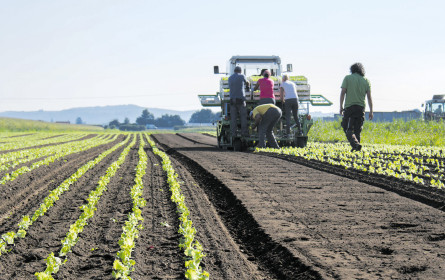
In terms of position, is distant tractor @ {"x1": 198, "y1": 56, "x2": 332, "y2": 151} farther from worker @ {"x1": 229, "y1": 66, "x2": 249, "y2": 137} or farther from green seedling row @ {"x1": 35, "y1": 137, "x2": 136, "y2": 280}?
green seedling row @ {"x1": 35, "y1": 137, "x2": 136, "y2": 280}

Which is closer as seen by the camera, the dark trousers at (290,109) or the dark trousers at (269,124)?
the dark trousers at (269,124)

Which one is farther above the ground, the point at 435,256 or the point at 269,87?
the point at 269,87

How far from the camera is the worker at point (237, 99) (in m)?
14.1

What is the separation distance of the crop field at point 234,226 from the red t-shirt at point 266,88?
4.63m

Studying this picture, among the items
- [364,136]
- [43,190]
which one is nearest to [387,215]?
[43,190]

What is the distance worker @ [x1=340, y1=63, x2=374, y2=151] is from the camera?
12.5 metres

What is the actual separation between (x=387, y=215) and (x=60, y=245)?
3.63 meters

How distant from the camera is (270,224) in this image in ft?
18.1

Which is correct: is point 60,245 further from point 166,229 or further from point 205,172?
point 205,172

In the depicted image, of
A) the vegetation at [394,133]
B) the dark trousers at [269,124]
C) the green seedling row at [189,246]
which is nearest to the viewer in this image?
the green seedling row at [189,246]

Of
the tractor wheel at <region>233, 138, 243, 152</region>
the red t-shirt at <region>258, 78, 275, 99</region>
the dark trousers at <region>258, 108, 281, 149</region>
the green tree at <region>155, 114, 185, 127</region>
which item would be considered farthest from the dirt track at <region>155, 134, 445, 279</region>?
the green tree at <region>155, 114, 185, 127</region>

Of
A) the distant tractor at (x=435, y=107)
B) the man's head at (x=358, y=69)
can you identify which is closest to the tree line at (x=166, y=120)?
the distant tractor at (x=435, y=107)

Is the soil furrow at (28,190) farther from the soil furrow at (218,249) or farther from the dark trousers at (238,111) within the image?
the dark trousers at (238,111)

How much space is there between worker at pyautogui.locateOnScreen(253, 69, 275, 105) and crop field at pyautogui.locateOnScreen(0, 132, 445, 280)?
4.62m
